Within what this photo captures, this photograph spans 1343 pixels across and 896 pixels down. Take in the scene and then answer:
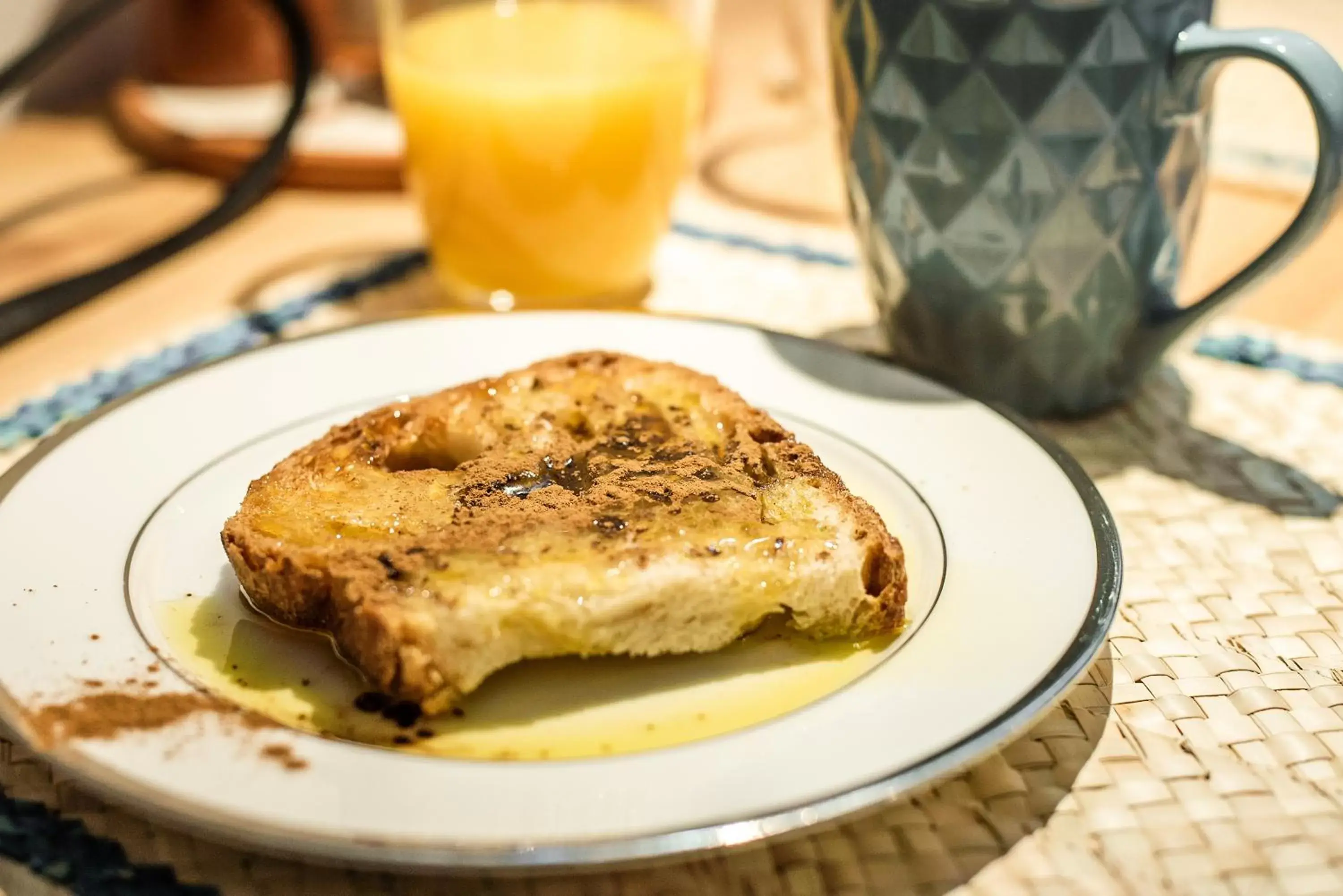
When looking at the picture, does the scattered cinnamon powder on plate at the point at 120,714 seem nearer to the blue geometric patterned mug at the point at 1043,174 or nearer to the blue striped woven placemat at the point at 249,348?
the blue striped woven placemat at the point at 249,348

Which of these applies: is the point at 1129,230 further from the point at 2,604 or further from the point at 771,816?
the point at 2,604

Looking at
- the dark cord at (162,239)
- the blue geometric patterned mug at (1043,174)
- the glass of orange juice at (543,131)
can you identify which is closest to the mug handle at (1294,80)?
the blue geometric patterned mug at (1043,174)

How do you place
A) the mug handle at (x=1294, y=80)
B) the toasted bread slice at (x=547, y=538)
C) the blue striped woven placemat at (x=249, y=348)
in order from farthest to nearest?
the blue striped woven placemat at (x=249, y=348), the mug handle at (x=1294, y=80), the toasted bread slice at (x=547, y=538)

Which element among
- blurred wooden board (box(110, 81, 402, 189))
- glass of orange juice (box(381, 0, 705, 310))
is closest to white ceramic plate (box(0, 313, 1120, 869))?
glass of orange juice (box(381, 0, 705, 310))

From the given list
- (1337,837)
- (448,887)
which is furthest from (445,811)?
(1337,837)

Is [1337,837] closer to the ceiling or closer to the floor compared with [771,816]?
closer to the floor
